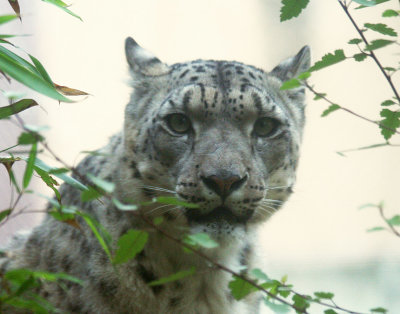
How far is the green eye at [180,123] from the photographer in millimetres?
3121

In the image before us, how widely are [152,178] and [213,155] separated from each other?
395 millimetres

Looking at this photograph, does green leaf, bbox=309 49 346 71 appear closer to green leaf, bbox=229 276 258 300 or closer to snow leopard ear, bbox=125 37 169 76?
green leaf, bbox=229 276 258 300

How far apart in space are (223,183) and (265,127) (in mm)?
571

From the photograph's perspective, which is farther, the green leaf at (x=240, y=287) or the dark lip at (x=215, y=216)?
the dark lip at (x=215, y=216)

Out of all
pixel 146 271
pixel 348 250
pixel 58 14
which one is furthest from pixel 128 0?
pixel 146 271

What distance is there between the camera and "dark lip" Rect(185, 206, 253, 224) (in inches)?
111

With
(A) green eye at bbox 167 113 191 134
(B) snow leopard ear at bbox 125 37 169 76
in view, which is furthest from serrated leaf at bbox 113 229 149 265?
(B) snow leopard ear at bbox 125 37 169 76

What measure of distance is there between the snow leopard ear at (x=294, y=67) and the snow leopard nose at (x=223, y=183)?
98cm

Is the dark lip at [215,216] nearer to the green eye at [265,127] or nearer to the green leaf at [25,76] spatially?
the green eye at [265,127]

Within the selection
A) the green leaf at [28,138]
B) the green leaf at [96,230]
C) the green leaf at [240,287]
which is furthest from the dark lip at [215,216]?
the green leaf at [28,138]

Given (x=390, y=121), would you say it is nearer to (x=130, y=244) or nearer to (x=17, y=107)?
(x=130, y=244)

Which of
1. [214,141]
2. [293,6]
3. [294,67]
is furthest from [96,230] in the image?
[294,67]

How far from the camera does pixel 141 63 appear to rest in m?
3.56

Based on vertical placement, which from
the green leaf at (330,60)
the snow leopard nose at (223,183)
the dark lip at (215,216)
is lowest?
the dark lip at (215,216)
